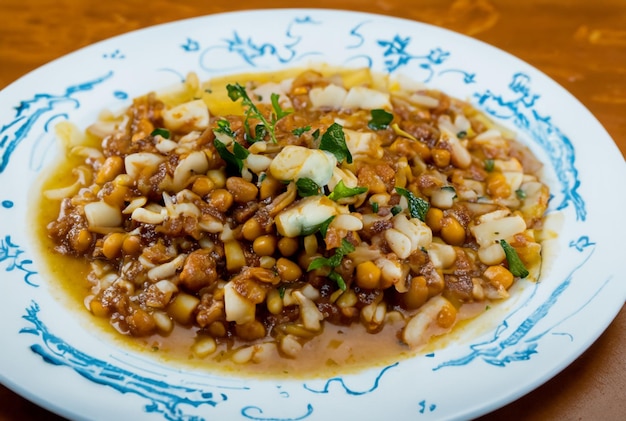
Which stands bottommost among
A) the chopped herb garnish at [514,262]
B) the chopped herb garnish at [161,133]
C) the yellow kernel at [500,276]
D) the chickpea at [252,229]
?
the yellow kernel at [500,276]

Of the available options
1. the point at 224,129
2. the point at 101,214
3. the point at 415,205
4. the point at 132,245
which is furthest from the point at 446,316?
the point at 101,214

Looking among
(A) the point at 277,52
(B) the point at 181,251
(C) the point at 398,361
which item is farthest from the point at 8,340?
(A) the point at 277,52

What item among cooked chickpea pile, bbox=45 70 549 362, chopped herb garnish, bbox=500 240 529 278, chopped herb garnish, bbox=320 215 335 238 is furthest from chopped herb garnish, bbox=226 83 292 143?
chopped herb garnish, bbox=500 240 529 278

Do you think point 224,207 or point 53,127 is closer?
point 224,207

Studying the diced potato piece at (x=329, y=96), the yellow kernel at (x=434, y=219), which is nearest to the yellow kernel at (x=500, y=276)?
the yellow kernel at (x=434, y=219)

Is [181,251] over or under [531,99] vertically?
under

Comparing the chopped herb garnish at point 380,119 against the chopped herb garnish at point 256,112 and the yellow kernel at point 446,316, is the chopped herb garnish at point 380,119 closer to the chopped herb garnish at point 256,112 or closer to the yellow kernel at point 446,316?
the chopped herb garnish at point 256,112

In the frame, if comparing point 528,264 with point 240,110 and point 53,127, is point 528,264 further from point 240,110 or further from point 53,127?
point 53,127
